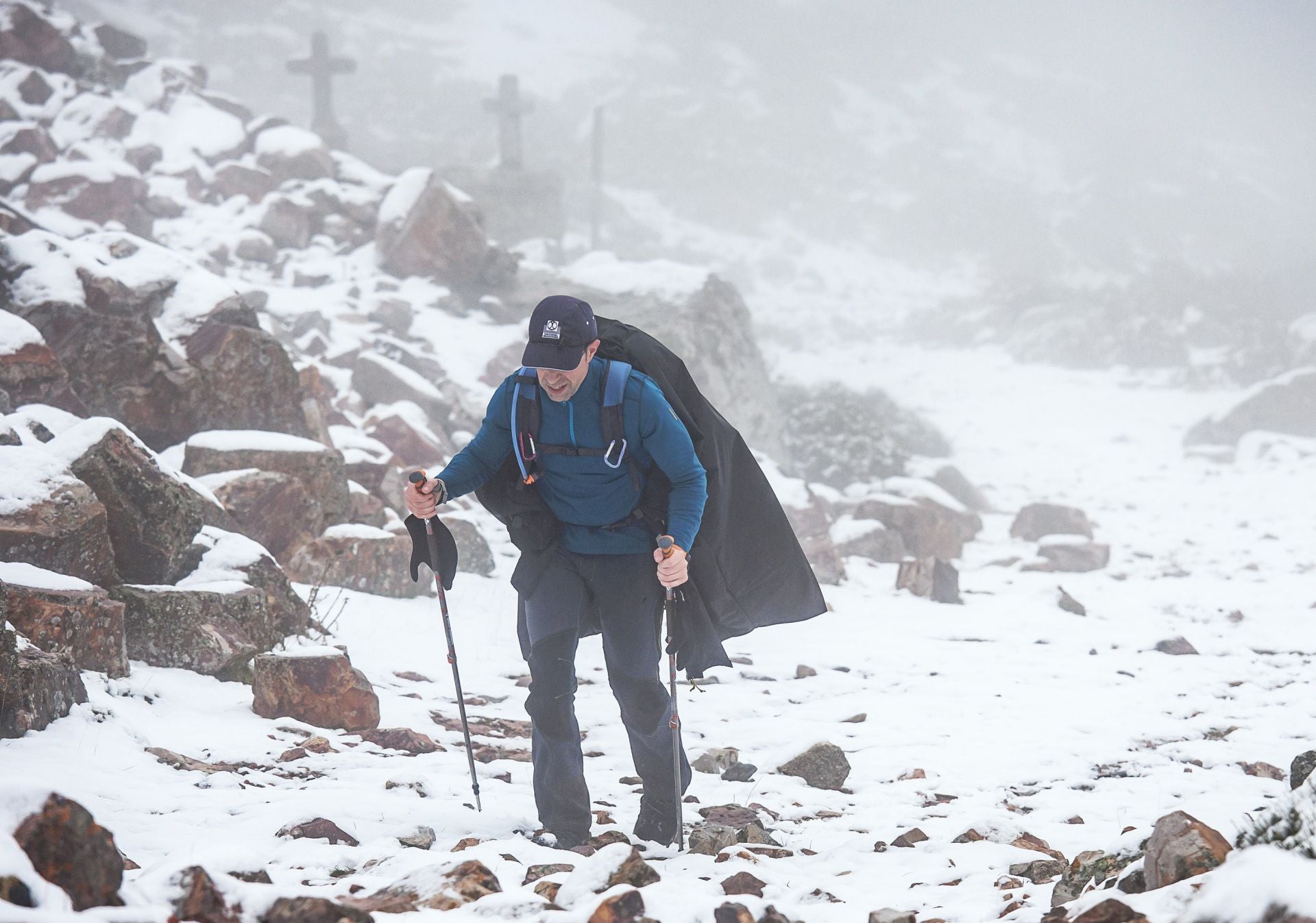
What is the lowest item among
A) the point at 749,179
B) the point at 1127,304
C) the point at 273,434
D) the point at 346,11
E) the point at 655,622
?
the point at 655,622

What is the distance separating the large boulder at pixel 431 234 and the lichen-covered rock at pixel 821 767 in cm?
1788

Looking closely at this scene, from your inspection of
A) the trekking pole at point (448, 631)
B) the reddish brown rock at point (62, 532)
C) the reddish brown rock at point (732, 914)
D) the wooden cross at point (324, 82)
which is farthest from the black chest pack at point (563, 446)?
the wooden cross at point (324, 82)

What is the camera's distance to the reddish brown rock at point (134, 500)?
19.9 ft

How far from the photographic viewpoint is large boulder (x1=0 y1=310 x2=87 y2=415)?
24.9 feet

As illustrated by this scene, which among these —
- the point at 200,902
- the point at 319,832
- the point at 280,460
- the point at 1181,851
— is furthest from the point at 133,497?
the point at 1181,851

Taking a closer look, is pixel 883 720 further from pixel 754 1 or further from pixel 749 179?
pixel 754 1

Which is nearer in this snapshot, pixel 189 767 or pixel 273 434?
pixel 189 767

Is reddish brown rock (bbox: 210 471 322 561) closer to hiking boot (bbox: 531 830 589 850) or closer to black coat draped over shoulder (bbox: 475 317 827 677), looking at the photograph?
black coat draped over shoulder (bbox: 475 317 827 677)

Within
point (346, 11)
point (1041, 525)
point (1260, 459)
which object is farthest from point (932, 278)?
point (346, 11)

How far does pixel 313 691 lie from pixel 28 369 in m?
4.27

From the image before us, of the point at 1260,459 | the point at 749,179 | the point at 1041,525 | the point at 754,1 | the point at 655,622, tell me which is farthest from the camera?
the point at 754,1

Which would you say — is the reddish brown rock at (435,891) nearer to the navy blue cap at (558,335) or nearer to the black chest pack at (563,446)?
the black chest pack at (563,446)

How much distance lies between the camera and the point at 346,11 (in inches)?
2404

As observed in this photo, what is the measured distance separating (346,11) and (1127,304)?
50.0m
